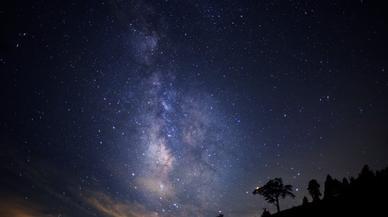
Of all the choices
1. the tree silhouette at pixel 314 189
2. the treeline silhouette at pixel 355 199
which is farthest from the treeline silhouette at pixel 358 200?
the tree silhouette at pixel 314 189

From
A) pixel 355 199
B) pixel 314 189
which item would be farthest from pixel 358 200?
pixel 314 189

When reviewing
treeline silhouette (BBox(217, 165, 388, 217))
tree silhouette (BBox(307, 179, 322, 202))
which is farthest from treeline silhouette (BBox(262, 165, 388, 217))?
tree silhouette (BBox(307, 179, 322, 202))

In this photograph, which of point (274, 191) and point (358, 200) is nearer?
point (358, 200)

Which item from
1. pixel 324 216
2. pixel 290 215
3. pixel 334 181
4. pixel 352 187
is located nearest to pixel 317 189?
pixel 334 181

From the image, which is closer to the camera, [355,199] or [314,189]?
[355,199]

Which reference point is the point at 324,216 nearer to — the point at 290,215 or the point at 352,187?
the point at 352,187

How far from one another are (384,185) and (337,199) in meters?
4.68

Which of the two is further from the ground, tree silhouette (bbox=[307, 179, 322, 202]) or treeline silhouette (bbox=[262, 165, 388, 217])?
tree silhouette (bbox=[307, 179, 322, 202])

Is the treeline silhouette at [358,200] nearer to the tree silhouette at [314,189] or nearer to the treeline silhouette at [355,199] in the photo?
the treeline silhouette at [355,199]

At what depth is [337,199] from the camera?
31828mm

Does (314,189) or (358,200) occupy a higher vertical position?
(314,189)

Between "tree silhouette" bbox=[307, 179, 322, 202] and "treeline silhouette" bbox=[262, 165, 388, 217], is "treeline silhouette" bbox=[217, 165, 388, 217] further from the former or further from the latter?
"tree silhouette" bbox=[307, 179, 322, 202]

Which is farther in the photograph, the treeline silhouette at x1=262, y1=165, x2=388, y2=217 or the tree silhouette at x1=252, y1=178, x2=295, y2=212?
the tree silhouette at x1=252, y1=178, x2=295, y2=212

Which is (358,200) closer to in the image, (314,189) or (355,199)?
(355,199)
